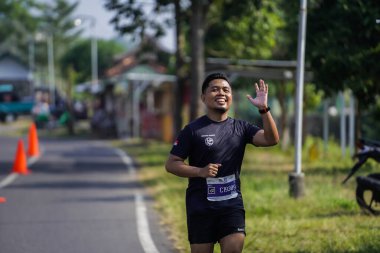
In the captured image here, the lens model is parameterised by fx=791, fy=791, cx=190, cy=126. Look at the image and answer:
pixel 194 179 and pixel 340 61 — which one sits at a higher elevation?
pixel 340 61

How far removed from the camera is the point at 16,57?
7875cm

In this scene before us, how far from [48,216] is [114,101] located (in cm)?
4091

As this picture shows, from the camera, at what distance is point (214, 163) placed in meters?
5.65

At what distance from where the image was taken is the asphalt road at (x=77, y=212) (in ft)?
29.9

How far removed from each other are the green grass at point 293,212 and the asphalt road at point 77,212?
0.39 metres

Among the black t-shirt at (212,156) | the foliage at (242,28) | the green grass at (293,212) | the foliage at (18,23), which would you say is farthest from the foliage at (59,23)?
the black t-shirt at (212,156)

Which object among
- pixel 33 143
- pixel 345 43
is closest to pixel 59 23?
pixel 33 143

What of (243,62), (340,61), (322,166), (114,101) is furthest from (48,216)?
(114,101)

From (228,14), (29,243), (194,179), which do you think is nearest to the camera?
(194,179)

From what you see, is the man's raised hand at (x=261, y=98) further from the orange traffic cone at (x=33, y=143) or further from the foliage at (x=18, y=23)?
the foliage at (x=18, y=23)

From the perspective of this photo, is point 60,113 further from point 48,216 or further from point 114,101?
point 48,216

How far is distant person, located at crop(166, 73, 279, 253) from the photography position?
18.5 feet

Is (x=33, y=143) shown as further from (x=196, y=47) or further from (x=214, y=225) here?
(x=214, y=225)

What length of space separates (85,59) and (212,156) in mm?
76126
